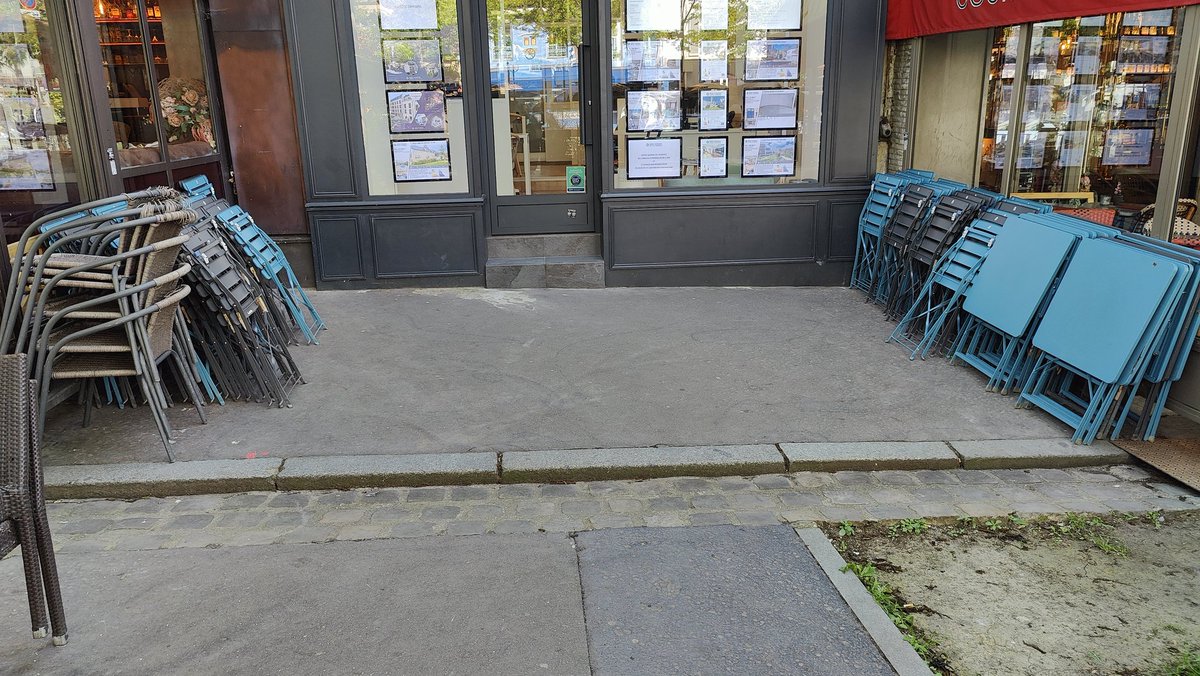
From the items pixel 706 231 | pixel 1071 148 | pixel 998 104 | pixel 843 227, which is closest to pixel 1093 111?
pixel 1071 148

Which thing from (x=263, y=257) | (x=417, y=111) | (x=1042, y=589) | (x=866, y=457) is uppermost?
(x=417, y=111)

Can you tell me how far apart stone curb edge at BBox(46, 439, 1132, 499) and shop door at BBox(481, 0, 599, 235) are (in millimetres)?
4391

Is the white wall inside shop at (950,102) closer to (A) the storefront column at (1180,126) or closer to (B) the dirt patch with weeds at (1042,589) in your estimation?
(A) the storefront column at (1180,126)

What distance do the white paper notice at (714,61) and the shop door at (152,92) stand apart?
464cm

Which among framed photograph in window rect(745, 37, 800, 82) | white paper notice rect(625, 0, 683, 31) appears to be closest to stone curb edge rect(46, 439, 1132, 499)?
framed photograph in window rect(745, 37, 800, 82)

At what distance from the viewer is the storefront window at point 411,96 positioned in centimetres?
793

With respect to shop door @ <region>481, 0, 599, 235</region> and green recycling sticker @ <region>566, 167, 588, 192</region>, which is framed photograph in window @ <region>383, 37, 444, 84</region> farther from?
green recycling sticker @ <region>566, 167, 588, 192</region>

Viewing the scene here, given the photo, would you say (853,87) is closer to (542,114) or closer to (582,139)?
(582,139)

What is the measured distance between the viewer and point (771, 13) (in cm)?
811

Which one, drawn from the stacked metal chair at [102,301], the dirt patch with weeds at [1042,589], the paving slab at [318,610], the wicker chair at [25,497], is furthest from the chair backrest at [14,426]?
the dirt patch with weeds at [1042,589]

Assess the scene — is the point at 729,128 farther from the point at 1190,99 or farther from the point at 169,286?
the point at 169,286

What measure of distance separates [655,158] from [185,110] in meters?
4.35

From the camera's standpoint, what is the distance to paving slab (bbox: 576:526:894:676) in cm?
318

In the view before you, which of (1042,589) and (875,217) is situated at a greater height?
(875,217)
